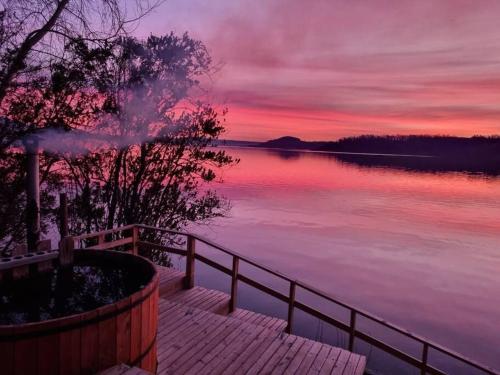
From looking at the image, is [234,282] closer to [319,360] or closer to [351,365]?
[319,360]

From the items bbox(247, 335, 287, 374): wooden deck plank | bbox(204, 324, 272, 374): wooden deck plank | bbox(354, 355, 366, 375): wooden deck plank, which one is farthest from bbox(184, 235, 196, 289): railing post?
bbox(354, 355, 366, 375): wooden deck plank

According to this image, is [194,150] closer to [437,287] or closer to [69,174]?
[69,174]

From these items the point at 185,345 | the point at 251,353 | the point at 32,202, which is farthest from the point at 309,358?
the point at 32,202

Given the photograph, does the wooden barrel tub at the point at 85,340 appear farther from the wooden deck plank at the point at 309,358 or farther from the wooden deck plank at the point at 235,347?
the wooden deck plank at the point at 309,358

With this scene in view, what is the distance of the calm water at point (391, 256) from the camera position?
18547 mm

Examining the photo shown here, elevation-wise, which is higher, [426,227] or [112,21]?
[112,21]

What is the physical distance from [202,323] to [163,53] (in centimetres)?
955

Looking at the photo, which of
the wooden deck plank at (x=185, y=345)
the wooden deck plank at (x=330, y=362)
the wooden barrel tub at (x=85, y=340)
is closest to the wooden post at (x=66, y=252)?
the wooden deck plank at (x=185, y=345)

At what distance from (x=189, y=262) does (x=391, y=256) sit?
23915 millimetres

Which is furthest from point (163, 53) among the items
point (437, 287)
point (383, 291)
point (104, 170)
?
point (437, 287)

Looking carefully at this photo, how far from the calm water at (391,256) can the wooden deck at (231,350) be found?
1022cm

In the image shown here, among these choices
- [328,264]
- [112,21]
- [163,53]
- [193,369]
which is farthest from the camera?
[328,264]

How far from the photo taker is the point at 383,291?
72.2 ft

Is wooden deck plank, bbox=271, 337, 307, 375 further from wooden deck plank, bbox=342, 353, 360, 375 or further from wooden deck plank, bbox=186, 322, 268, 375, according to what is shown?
wooden deck plank, bbox=186, 322, 268, 375
